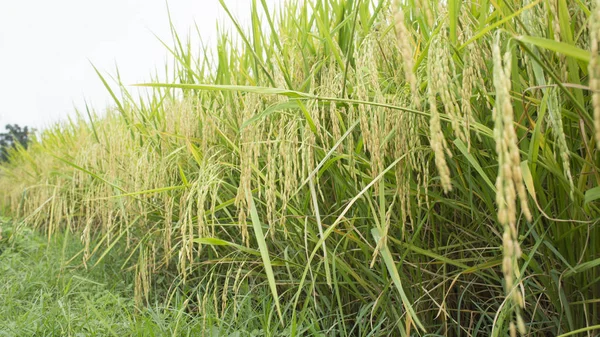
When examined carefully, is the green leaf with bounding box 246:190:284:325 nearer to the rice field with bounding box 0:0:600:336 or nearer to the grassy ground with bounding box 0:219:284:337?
the rice field with bounding box 0:0:600:336

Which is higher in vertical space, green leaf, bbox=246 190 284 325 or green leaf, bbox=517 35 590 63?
green leaf, bbox=517 35 590 63

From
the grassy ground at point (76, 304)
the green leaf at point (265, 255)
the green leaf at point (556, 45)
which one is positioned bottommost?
the grassy ground at point (76, 304)

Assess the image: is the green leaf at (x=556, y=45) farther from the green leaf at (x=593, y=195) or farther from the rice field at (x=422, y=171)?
the green leaf at (x=593, y=195)

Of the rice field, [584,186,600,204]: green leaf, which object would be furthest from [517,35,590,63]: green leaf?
[584,186,600,204]: green leaf

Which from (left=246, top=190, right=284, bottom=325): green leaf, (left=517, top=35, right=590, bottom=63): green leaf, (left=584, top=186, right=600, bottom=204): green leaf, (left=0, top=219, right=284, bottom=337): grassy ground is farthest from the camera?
(left=0, top=219, right=284, bottom=337): grassy ground

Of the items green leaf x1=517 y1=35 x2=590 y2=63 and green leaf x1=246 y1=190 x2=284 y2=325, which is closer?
green leaf x1=517 y1=35 x2=590 y2=63

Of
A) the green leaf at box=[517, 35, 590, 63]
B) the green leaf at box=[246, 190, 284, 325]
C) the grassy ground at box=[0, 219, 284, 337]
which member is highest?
the green leaf at box=[517, 35, 590, 63]

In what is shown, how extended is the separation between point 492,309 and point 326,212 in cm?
62

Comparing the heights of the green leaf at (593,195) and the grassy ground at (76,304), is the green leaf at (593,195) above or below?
above

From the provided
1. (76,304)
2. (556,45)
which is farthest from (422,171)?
(76,304)

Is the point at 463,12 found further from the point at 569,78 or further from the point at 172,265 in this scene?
the point at 172,265

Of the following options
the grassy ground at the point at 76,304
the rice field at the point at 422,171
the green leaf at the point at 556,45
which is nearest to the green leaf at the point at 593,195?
the rice field at the point at 422,171

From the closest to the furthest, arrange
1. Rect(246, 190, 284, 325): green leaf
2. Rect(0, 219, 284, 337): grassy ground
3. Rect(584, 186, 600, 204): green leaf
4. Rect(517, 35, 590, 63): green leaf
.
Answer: Rect(517, 35, 590, 63): green leaf < Rect(584, 186, 600, 204): green leaf < Rect(246, 190, 284, 325): green leaf < Rect(0, 219, 284, 337): grassy ground

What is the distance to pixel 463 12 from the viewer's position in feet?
4.21
